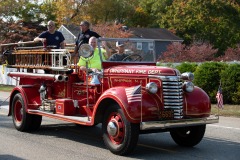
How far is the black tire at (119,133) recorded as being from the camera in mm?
7879

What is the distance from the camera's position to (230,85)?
18.1m

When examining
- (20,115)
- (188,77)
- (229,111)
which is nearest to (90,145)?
(188,77)

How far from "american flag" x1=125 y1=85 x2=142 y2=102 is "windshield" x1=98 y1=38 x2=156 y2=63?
150 centimetres

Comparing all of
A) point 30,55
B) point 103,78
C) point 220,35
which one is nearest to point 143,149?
point 103,78

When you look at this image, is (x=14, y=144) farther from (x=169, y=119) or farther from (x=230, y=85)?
(x=230, y=85)

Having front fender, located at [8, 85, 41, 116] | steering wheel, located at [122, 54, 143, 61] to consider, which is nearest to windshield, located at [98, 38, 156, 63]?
steering wheel, located at [122, 54, 143, 61]

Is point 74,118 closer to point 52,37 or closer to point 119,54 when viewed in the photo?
point 119,54

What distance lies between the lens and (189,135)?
9.09m

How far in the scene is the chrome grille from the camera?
8227 millimetres

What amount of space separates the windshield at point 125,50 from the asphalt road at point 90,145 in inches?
69.9

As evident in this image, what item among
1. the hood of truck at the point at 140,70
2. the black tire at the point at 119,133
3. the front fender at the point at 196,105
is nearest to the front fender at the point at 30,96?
the hood of truck at the point at 140,70

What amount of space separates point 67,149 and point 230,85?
35.4 ft

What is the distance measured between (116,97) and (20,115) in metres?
4.08

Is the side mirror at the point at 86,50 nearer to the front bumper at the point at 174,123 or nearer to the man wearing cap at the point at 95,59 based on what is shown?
the man wearing cap at the point at 95,59
